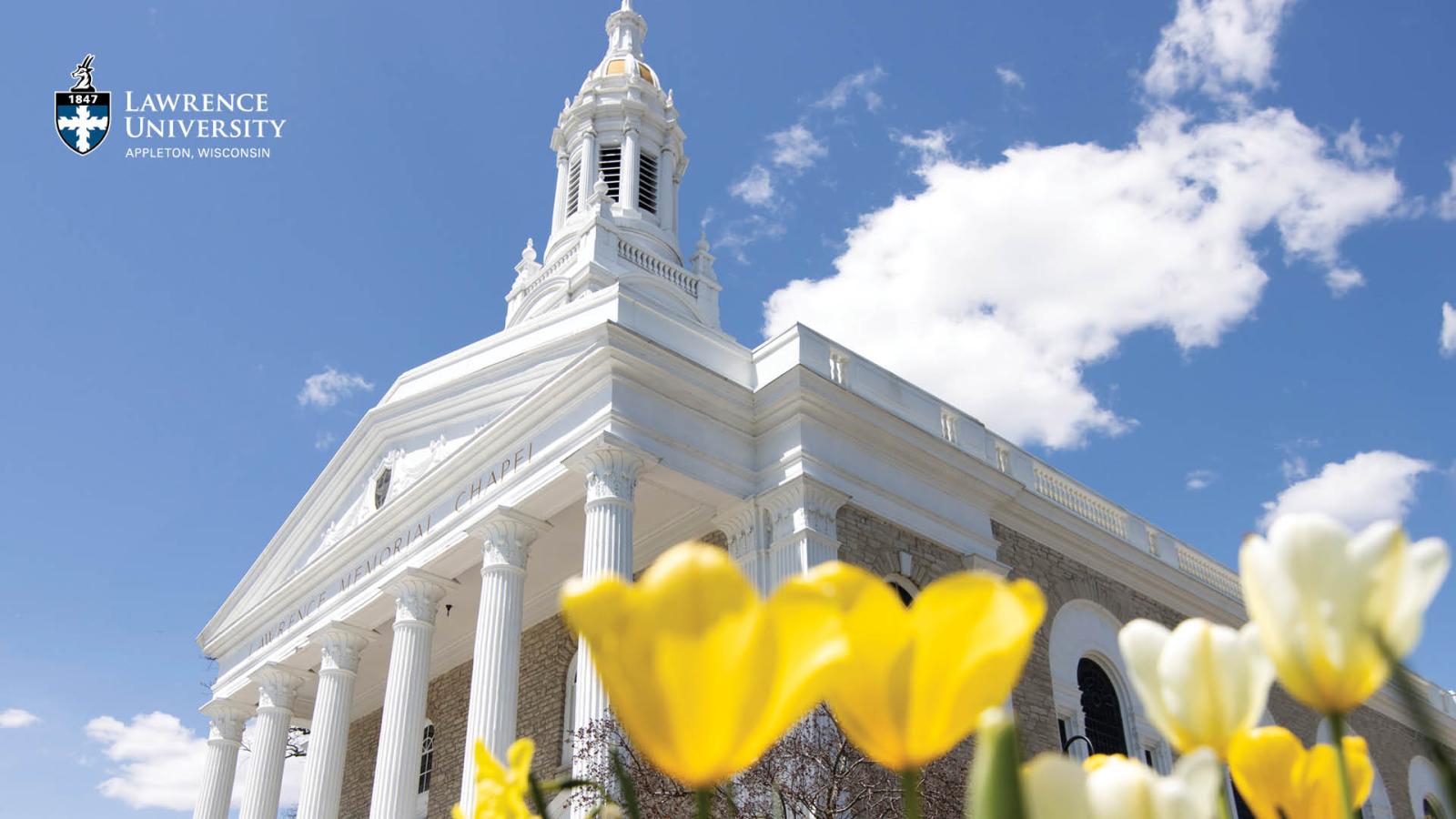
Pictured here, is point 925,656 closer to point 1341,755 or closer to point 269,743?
point 1341,755

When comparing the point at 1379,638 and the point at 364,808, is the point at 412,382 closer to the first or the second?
the point at 364,808

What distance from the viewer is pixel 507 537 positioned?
16.6 m

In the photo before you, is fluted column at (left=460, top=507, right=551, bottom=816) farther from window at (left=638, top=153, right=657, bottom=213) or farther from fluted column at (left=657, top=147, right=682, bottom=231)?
window at (left=638, top=153, right=657, bottom=213)

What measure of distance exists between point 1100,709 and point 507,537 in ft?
34.9

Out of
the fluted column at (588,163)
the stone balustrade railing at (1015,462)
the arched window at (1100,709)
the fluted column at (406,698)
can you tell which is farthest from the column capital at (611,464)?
the fluted column at (588,163)

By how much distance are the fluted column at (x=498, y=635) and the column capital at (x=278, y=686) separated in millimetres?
6898

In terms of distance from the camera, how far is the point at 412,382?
841 inches

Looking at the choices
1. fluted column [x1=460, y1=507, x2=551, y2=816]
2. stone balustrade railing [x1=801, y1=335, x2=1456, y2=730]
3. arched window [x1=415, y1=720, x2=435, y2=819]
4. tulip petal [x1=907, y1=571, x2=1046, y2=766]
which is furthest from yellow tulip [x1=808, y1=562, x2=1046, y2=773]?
arched window [x1=415, y1=720, x2=435, y2=819]

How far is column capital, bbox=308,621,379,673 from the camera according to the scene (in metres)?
19.9

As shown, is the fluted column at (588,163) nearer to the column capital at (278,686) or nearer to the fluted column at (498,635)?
the column capital at (278,686)

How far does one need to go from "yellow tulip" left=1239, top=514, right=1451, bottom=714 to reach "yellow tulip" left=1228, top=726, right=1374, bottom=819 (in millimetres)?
213

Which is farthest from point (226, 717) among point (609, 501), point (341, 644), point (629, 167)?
point (629, 167)

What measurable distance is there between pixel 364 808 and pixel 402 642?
9.60 meters

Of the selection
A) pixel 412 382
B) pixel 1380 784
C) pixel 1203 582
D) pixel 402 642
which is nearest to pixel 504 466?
pixel 402 642
